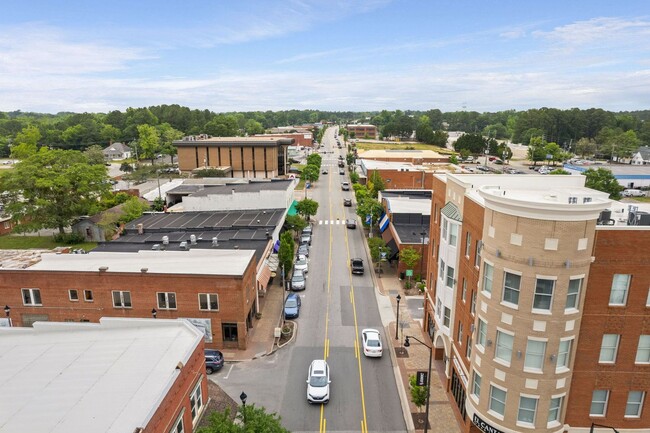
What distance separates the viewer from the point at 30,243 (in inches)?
2346

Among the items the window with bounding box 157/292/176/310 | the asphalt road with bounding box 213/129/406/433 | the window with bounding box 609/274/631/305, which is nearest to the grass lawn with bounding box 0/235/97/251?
the window with bounding box 157/292/176/310

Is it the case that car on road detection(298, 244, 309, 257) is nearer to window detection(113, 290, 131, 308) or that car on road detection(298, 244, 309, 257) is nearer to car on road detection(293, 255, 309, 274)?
car on road detection(293, 255, 309, 274)

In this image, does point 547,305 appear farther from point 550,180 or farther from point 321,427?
point 321,427

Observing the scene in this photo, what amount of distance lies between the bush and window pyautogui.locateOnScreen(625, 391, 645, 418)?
65163mm

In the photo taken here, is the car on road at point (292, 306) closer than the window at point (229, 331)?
No

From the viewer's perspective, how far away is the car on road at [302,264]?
154 ft

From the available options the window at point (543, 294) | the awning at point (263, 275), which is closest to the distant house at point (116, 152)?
the awning at point (263, 275)

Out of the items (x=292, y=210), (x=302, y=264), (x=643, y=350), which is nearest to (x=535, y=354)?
(x=643, y=350)

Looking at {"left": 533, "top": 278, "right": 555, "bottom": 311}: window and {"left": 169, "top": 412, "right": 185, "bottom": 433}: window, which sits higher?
{"left": 533, "top": 278, "right": 555, "bottom": 311}: window

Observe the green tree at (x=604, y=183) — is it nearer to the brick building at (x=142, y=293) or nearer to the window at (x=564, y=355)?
the window at (x=564, y=355)

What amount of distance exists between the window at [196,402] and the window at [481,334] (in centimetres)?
1558

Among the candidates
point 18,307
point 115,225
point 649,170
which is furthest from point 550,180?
point 649,170

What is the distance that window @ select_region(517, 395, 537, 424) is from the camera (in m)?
19.2

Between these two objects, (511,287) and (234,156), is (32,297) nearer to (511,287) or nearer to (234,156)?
(511,287)
